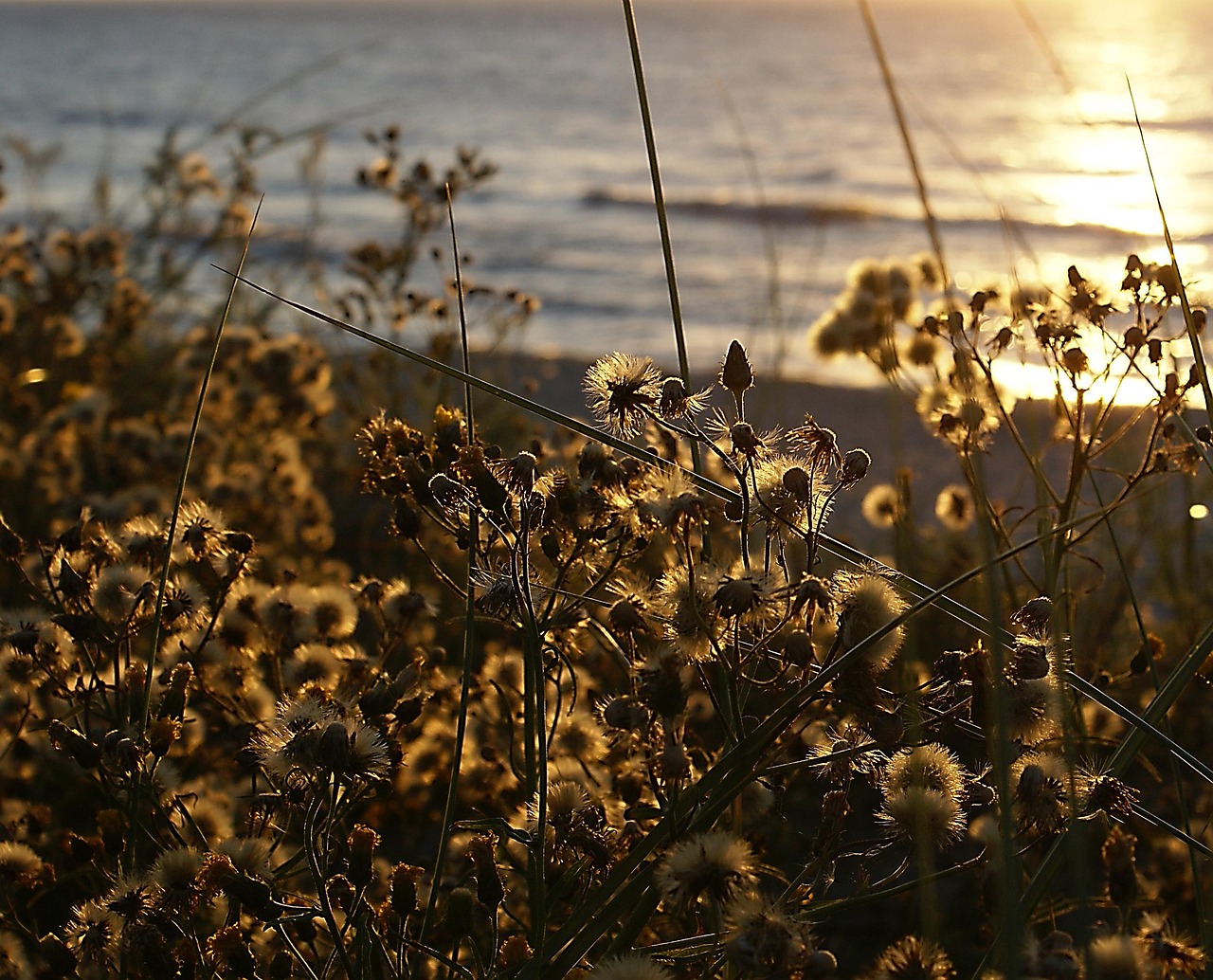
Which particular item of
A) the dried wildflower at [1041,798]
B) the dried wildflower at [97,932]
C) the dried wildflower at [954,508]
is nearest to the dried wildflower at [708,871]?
the dried wildflower at [1041,798]

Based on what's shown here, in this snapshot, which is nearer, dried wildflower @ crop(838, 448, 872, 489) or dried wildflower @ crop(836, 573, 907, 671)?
dried wildflower @ crop(836, 573, 907, 671)

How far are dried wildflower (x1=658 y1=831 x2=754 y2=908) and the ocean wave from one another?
567 inches

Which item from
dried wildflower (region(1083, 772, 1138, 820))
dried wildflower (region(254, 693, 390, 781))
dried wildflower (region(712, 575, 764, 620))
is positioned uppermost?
dried wildflower (region(712, 575, 764, 620))

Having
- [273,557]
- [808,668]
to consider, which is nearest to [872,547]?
[273,557]

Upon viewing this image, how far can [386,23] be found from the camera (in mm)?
85250

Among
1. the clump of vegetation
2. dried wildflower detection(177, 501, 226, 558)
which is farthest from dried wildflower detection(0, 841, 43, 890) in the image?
dried wildflower detection(177, 501, 226, 558)

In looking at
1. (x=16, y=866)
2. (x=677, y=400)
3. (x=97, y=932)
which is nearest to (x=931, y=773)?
(x=677, y=400)

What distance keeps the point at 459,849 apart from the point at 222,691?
0.40 metres

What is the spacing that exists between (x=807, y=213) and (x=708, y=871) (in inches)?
677

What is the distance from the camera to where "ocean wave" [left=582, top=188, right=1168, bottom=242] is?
15188mm

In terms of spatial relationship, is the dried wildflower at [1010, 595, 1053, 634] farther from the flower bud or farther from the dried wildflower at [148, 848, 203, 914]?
the dried wildflower at [148, 848, 203, 914]

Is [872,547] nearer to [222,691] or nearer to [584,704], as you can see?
[584,704]

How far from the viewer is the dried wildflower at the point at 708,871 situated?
3.25ft

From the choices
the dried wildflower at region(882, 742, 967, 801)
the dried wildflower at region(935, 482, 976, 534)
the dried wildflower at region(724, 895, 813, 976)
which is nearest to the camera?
the dried wildflower at region(724, 895, 813, 976)
